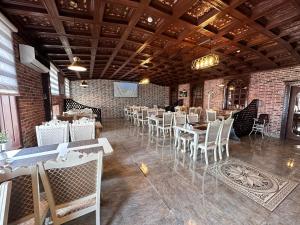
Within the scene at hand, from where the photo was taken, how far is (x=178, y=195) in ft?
7.27

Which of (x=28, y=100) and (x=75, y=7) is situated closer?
(x=75, y=7)

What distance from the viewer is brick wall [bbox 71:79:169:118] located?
32.7ft

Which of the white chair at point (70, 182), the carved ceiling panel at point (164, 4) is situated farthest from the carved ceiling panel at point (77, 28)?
Answer: the white chair at point (70, 182)

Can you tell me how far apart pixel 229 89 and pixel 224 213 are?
679 cm

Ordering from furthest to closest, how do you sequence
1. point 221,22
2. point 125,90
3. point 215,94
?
point 125,90 → point 215,94 → point 221,22

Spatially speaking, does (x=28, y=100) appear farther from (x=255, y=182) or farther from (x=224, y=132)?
(x=255, y=182)

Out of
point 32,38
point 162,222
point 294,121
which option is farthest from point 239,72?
point 32,38

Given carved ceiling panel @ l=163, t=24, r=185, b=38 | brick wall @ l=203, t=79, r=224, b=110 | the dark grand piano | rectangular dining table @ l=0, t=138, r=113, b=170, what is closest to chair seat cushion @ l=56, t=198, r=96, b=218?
rectangular dining table @ l=0, t=138, r=113, b=170

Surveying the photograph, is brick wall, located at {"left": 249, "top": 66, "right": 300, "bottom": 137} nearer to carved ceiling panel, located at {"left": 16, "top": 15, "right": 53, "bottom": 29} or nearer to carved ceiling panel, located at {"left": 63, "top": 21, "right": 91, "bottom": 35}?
carved ceiling panel, located at {"left": 63, "top": 21, "right": 91, "bottom": 35}

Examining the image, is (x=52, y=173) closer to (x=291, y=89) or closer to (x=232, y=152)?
(x=232, y=152)

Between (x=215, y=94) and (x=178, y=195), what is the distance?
702cm

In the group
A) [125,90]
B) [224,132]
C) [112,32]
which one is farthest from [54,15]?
[125,90]

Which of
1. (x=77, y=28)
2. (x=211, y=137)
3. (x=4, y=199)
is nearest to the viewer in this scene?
(x=4, y=199)

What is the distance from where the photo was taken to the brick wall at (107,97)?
996cm
